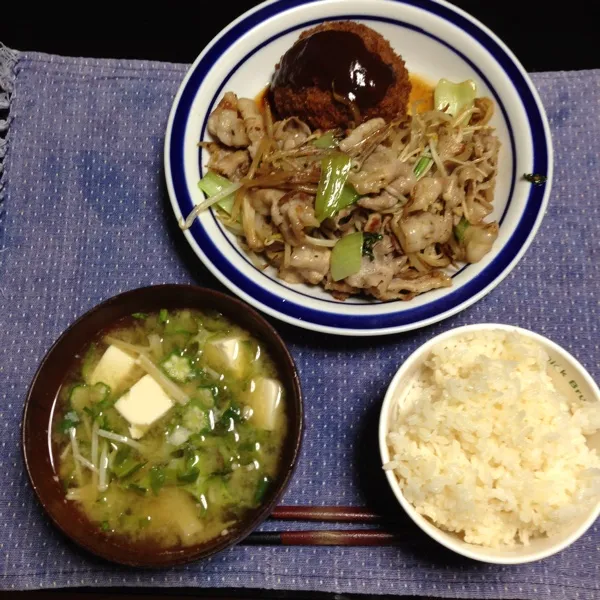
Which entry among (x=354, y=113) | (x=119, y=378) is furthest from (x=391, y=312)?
(x=119, y=378)

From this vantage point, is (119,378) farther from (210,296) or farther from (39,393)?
(210,296)

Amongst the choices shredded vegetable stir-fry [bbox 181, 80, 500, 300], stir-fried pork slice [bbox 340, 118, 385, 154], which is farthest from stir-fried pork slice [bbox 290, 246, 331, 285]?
stir-fried pork slice [bbox 340, 118, 385, 154]

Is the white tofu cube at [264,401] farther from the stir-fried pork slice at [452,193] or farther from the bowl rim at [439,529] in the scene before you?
the stir-fried pork slice at [452,193]

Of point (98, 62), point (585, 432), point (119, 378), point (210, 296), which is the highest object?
point (98, 62)

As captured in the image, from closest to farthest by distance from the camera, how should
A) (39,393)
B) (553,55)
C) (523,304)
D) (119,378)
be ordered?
(39,393)
(119,378)
(523,304)
(553,55)

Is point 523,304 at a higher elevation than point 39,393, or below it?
below

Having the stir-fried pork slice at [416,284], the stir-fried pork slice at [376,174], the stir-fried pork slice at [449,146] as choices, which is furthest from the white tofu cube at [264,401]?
the stir-fried pork slice at [449,146]

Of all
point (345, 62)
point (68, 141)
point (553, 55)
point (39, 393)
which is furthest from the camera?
point (553, 55)
